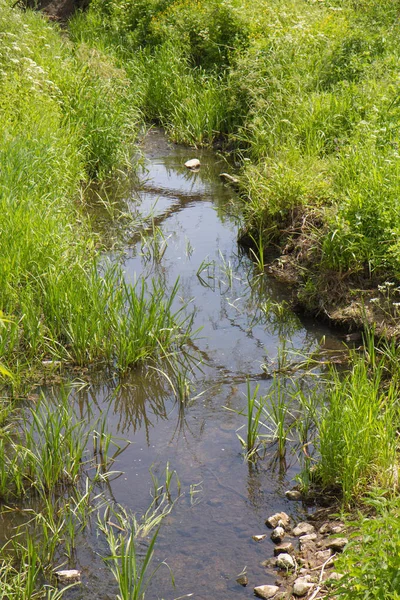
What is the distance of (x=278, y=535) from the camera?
3.67m

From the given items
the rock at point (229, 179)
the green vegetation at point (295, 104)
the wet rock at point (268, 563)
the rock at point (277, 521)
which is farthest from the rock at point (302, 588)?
the rock at point (229, 179)

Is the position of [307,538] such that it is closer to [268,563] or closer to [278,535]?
[278,535]

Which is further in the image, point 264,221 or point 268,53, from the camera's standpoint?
point 268,53

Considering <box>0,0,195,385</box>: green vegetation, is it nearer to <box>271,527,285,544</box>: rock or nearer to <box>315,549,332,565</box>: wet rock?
<box>271,527,285,544</box>: rock

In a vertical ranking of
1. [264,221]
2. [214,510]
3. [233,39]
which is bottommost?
[214,510]

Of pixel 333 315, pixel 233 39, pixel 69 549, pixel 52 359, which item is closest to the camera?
pixel 69 549

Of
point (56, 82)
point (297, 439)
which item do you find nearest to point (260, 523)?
point (297, 439)

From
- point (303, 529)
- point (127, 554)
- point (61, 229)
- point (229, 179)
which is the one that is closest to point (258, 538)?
point (303, 529)

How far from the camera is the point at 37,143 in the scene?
7.00m

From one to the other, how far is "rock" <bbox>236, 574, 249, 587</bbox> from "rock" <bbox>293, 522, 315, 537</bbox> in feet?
1.35

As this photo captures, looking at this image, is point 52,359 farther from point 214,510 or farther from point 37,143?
point 37,143

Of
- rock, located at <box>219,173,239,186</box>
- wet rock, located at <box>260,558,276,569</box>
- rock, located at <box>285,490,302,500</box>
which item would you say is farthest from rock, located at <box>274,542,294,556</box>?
rock, located at <box>219,173,239,186</box>

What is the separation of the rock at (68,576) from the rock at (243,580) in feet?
2.46

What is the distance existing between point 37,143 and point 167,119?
13.0ft
